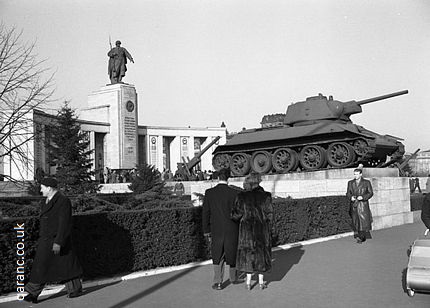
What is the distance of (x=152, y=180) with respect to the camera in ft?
78.3

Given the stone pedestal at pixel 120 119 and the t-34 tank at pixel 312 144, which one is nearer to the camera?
the t-34 tank at pixel 312 144

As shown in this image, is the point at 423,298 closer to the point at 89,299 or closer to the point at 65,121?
the point at 89,299

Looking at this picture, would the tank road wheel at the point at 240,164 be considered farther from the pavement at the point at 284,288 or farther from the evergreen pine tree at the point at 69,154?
the evergreen pine tree at the point at 69,154

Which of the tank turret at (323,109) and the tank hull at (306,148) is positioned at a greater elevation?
the tank turret at (323,109)

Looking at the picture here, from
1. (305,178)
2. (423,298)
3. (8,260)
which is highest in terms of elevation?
(305,178)

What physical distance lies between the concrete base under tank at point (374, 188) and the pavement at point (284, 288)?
5947mm

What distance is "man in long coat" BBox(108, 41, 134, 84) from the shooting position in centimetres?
4253

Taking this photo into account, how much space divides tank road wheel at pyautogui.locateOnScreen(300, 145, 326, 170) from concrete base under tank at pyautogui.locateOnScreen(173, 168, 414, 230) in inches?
29.0

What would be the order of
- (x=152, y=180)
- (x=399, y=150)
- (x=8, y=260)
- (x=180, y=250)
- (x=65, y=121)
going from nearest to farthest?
(x=8, y=260) → (x=180, y=250) → (x=399, y=150) → (x=152, y=180) → (x=65, y=121)

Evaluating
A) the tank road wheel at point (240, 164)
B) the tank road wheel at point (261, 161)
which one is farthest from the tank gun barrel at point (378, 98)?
the tank road wheel at point (240, 164)

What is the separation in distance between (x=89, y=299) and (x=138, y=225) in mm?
2053

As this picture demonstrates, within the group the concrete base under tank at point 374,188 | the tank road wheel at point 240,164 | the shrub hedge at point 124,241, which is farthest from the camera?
the tank road wheel at point 240,164

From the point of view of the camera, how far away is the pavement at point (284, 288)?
248 inches

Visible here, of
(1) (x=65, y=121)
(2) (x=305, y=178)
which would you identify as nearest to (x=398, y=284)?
(2) (x=305, y=178)
